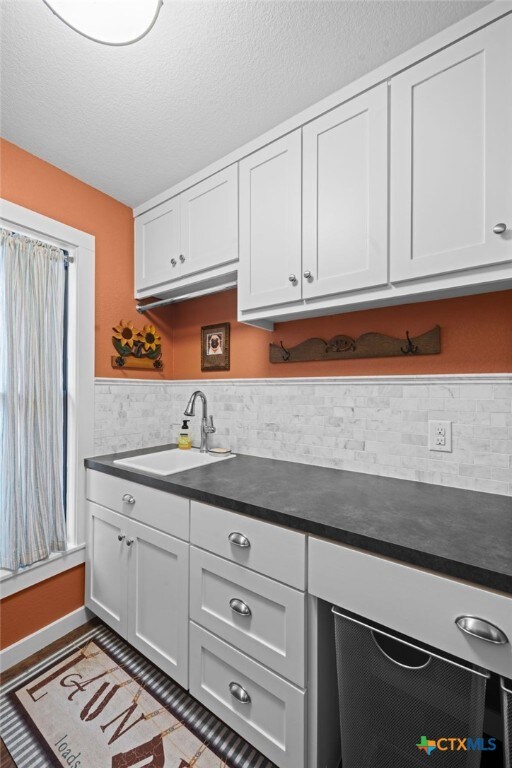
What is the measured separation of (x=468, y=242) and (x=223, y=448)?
1.57 metres

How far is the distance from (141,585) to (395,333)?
5.35 feet

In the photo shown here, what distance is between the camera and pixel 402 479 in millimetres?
1493

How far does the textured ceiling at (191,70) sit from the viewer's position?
112 cm

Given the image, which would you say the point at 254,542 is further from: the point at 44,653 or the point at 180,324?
the point at 180,324

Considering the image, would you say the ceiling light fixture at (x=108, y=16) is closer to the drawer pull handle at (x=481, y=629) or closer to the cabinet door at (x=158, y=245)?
the cabinet door at (x=158, y=245)

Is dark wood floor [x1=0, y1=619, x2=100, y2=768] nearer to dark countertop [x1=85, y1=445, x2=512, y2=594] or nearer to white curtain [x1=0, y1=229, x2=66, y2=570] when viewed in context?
white curtain [x1=0, y1=229, x2=66, y2=570]

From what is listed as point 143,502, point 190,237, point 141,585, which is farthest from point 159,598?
point 190,237

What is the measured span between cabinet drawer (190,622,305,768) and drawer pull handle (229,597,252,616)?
0.15 m

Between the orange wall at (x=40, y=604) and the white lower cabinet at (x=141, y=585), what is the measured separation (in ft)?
0.24

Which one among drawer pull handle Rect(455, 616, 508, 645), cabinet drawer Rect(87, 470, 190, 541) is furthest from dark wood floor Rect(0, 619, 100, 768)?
drawer pull handle Rect(455, 616, 508, 645)

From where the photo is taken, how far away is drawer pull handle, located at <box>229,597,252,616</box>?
3.88 ft

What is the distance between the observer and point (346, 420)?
1.66 metres

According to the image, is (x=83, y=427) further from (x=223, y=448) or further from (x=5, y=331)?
(x=223, y=448)

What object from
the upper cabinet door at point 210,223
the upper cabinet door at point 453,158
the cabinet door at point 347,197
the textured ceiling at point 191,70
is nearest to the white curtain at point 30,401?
the textured ceiling at point 191,70
